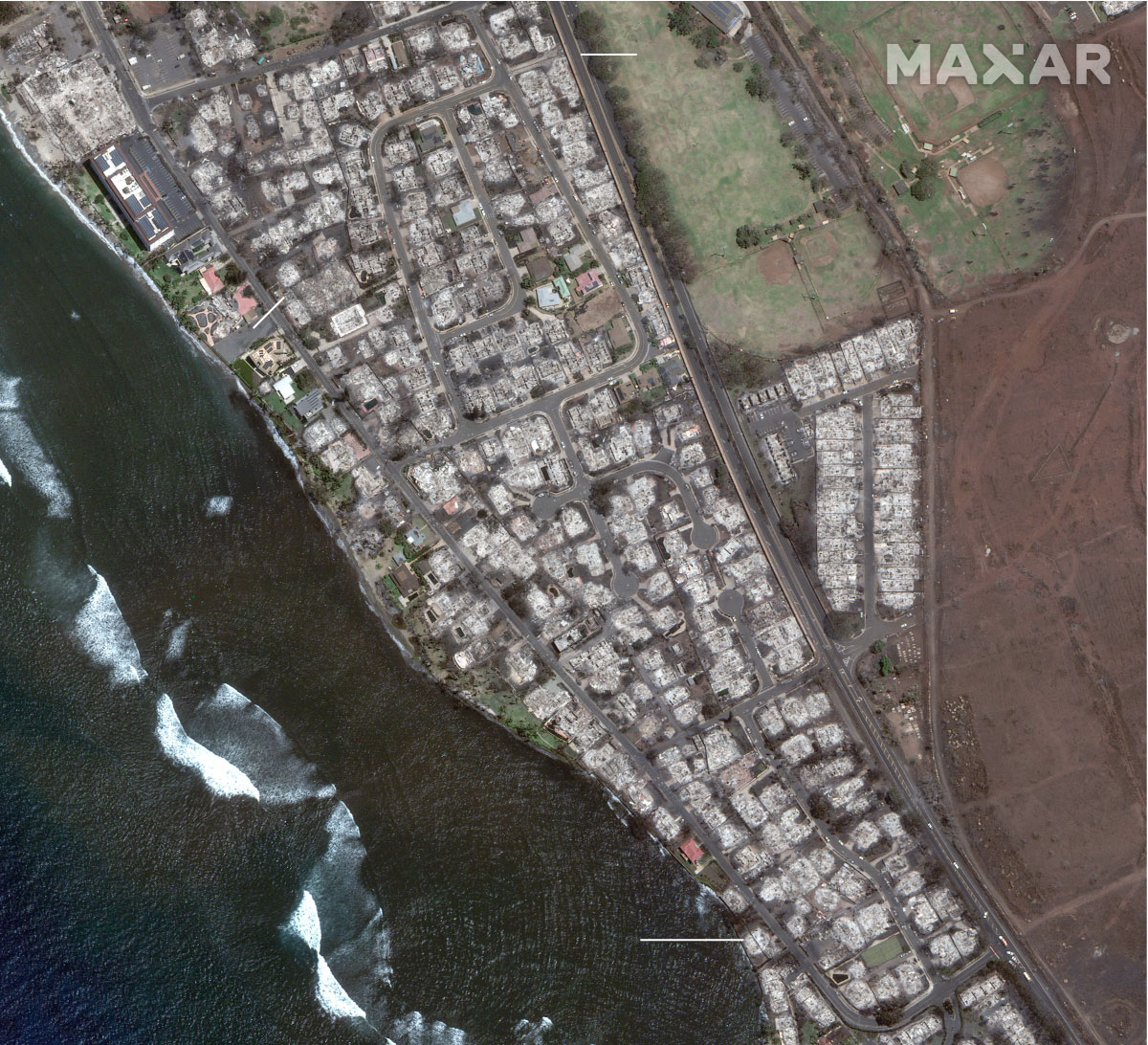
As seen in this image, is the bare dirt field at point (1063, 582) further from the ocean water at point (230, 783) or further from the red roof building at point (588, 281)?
the red roof building at point (588, 281)

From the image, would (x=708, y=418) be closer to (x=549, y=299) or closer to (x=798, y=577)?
(x=798, y=577)

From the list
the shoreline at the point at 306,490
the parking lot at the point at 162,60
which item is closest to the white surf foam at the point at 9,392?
the shoreline at the point at 306,490

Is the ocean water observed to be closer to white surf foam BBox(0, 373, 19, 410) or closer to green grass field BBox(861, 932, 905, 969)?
white surf foam BBox(0, 373, 19, 410)

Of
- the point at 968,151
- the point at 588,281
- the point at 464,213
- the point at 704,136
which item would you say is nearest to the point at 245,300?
the point at 464,213

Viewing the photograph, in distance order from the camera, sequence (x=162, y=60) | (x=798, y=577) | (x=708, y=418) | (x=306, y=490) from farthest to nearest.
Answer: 1. (x=798, y=577)
2. (x=708, y=418)
3. (x=306, y=490)
4. (x=162, y=60)

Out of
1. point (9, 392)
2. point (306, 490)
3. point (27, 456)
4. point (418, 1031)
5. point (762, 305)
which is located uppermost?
point (9, 392)

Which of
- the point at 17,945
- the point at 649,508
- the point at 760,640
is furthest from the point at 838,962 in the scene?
the point at 17,945

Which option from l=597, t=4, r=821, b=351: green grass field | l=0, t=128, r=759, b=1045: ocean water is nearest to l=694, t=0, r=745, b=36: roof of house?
l=597, t=4, r=821, b=351: green grass field
